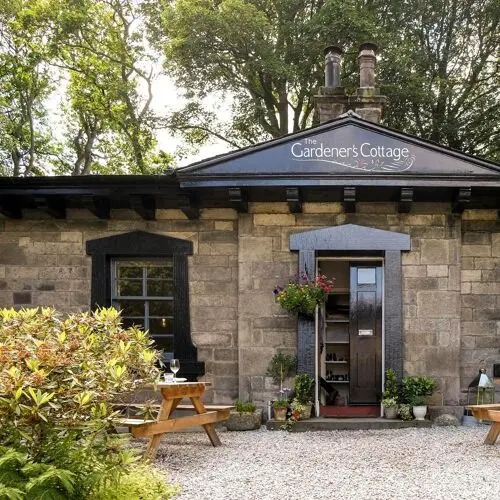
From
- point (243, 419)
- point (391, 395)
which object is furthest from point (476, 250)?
point (243, 419)

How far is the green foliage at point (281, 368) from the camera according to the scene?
880 centimetres

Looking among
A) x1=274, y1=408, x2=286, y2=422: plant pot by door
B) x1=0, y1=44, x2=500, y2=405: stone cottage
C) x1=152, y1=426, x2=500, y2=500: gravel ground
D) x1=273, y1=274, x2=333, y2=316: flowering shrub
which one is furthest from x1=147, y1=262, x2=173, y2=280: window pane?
x1=274, y1=408, x2=286, y2=422: plant pot by door

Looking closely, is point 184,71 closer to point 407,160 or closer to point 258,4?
point 258,4

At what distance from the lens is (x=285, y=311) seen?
29.3ft

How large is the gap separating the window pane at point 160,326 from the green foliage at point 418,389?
328cm

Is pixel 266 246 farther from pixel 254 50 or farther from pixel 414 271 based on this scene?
pixel 254 50

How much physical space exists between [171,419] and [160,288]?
3049mm

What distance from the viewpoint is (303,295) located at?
28.1 ft

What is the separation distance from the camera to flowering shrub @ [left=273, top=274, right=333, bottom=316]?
337 inches

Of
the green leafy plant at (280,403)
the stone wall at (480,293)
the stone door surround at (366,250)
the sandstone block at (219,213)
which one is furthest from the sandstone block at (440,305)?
the sandstone block at (219,213)

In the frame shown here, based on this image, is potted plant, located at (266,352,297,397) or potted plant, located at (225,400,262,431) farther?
potted plant, located at (266,352,297,397)

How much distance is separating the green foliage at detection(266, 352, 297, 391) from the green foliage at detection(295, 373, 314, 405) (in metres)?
0.18

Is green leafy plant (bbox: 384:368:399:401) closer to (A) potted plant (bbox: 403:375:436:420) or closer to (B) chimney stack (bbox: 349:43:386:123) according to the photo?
(A) potted plant (bbox: 403:375:436:420)

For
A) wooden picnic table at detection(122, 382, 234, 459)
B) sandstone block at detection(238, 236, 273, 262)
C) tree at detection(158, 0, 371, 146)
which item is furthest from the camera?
tree at detection(158, 0, 371, 146)
